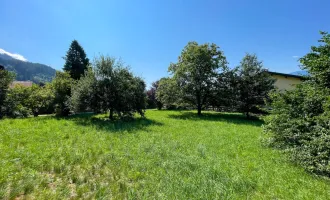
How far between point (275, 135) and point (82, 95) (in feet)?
32.5

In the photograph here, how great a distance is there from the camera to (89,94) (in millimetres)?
10445

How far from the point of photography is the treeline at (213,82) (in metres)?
14.0

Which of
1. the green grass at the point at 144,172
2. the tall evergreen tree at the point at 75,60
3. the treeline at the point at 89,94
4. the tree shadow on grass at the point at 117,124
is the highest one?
the tall evergreen tree at the point at 75,60

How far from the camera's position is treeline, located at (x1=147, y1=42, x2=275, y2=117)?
1402 cm

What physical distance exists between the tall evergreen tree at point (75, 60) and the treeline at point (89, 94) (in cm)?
1651

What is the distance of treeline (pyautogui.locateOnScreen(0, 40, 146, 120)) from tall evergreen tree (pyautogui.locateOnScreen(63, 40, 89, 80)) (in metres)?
16.5

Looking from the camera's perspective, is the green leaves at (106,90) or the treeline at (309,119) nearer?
the treeline at (309,119)

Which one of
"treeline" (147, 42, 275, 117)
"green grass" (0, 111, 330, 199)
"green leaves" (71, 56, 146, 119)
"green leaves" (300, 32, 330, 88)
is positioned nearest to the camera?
"green grass" (0, 111, 330, 199)

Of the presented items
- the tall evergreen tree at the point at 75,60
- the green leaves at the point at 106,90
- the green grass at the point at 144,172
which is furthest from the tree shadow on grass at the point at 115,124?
the tall evergreen tree at the point at 75,60

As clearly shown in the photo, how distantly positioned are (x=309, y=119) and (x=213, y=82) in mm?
11077

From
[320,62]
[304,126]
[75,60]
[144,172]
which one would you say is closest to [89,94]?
[144,172]

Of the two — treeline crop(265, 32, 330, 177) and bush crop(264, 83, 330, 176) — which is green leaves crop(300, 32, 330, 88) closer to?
treeline crop(265, 32, 330, 177)

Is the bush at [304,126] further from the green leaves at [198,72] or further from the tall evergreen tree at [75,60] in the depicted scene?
the tall evergreen tree at [75,60]

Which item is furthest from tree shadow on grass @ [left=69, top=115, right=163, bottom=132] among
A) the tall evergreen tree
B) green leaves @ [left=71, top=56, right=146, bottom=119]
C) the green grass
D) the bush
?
the tall evergreen tree
